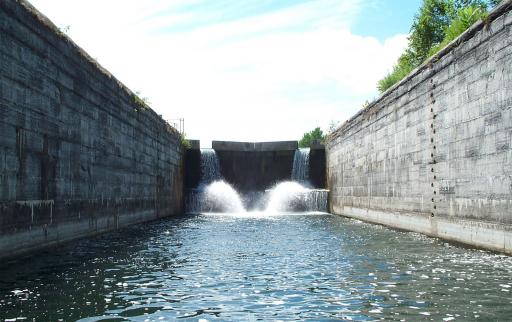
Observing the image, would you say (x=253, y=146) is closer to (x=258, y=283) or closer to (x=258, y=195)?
(x=258, y=195)

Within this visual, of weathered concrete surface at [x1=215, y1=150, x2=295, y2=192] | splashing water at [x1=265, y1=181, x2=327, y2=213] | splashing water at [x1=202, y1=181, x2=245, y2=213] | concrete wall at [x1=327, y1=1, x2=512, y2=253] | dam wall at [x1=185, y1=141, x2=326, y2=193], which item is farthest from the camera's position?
weathered concrete surface at [x1=215, y1=150, x2=295, y2=192]

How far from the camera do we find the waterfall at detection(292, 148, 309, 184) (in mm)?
30406

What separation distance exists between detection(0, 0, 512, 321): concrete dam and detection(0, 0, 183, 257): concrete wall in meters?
0.04

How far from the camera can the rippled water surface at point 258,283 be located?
5277 millimetres

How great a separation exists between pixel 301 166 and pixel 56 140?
21615 millimetres

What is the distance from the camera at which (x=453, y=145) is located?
11.2 m

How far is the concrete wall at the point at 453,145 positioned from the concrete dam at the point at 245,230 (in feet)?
0.14

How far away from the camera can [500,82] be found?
9188 millimetres

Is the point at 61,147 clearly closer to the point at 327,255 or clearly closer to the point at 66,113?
the point at 66,113

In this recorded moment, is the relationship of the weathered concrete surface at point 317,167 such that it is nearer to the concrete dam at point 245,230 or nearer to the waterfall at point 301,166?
the waterfall at point 301,166

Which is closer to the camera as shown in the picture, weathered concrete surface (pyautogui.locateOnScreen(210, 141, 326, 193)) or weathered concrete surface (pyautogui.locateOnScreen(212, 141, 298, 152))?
weathered concrete surface (pyautogui.locateOnScreen(212, 141, 298, 152))

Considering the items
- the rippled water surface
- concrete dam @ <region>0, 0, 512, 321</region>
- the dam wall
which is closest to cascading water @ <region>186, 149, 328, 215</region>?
the dam wall

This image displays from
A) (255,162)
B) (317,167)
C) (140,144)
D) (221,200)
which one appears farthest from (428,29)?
(140,144)

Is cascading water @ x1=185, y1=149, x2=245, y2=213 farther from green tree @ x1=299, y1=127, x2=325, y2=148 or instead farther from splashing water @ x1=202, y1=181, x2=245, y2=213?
green tree @ x1=299, y1=127, x2=325, y2=148
